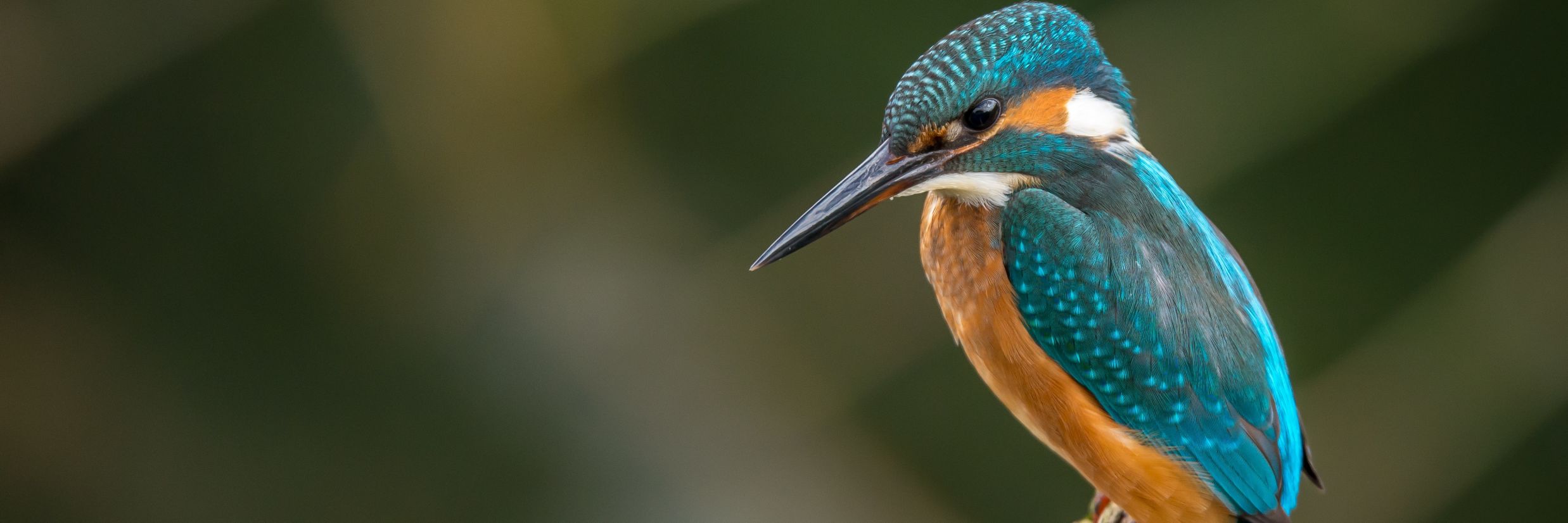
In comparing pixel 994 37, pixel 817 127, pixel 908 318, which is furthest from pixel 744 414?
pixel 994 37

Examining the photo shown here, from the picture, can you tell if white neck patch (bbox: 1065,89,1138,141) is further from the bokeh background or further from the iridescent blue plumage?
the bokeh background

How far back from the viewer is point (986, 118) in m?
1.05

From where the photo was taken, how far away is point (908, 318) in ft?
6.08

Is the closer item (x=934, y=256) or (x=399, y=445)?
(x=934, y=256)

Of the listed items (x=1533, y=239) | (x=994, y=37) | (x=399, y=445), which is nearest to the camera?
(x=994, y=37)

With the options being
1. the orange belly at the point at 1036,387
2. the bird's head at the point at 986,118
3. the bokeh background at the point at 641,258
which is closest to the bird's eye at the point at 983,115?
the bird's head at the point at 986,118

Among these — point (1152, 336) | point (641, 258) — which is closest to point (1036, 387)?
point (1152, 336)

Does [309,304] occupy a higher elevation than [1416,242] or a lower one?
higher

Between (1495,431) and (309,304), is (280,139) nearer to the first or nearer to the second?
(309,304)

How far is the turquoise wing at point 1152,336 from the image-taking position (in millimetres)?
1069

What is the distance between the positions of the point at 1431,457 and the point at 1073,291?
115 centimetres

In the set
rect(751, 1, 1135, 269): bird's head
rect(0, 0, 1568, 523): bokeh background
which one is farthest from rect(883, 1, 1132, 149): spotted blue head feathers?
rect(0, 0, 1568, 523): bokeh background

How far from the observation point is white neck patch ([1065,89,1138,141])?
3.70ft

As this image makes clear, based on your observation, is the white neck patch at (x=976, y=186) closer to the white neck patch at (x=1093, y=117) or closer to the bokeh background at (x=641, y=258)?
the white neck patch at (x=1093, y=117)
